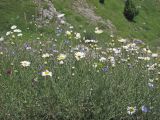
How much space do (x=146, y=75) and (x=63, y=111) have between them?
1745 mm

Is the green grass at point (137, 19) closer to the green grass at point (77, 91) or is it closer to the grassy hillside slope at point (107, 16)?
the grassy hillside slope at point (107, 16)

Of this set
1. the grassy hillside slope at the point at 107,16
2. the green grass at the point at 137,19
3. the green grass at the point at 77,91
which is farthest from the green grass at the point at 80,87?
the green grass at the point at 137,19

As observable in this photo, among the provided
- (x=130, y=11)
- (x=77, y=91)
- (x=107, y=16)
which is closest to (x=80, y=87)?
(x=77, y=91)

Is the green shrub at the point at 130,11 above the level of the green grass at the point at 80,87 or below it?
below

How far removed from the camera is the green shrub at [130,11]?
48.3 metres

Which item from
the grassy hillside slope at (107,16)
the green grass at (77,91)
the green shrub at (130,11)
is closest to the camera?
the green grass at (77,91)

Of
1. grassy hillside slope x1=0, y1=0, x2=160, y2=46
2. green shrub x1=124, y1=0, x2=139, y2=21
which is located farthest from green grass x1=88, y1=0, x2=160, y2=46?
green shrub x1=124, y1=0, x2=139, y2=21

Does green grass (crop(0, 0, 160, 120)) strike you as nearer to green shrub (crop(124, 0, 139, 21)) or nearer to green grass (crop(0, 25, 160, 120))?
green grass (crop(0, 25, 160, 120))

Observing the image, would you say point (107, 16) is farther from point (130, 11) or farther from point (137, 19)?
point (137, 19)

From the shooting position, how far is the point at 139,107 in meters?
8.90

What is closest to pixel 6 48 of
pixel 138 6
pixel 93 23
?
pixel 93 23

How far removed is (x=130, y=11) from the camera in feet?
158

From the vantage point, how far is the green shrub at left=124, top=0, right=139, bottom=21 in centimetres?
4834

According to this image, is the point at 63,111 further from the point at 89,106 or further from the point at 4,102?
the point at 4,102
